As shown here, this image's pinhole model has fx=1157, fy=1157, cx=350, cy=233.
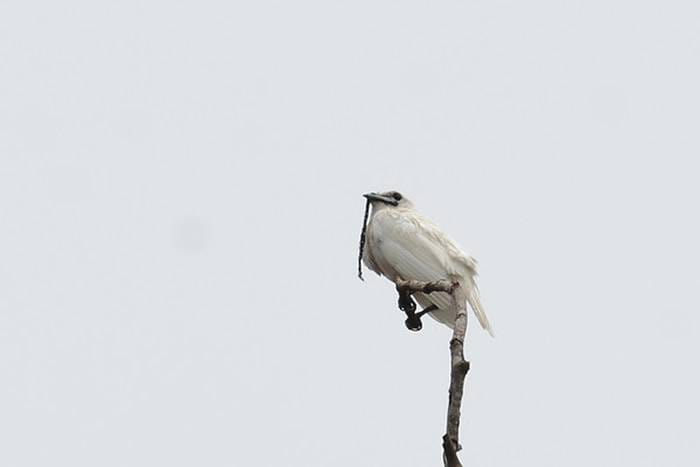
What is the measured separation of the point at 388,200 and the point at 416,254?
1.32 m

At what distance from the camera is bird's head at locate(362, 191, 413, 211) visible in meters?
12.4

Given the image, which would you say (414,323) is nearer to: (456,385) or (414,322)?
(414,322)

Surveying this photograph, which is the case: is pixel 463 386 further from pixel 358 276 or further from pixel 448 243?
pixel 448 243

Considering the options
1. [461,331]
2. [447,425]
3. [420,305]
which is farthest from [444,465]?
[420,305]

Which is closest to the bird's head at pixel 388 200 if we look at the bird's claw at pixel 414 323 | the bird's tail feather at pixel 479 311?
the bird's tail feather at pixel 479 311

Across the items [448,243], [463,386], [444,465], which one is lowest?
[444,465]

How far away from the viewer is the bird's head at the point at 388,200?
12.4 m

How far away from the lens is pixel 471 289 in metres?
10.7

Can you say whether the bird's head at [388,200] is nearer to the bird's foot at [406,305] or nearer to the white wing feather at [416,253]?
the white wing feather at [416,253]

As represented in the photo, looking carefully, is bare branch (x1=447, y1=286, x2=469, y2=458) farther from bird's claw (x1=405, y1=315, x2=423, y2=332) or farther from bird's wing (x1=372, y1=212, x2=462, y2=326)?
bird's wing (x1=372, y1=212, x2=462, y2=326)

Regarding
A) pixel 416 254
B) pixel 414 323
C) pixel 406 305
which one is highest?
pixel 416 254

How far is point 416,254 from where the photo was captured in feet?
36.8

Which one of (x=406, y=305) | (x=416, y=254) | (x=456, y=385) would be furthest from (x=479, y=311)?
(x=456, y=385)

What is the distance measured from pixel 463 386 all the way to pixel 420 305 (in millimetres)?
4581
